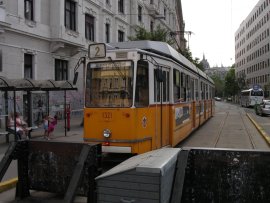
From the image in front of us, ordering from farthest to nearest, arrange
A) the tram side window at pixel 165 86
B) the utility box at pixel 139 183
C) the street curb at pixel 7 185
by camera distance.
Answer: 1. the tram side window at pixel 165 86
2. the street curb at pixel 7 185
3. the utility box at pixel 139 183

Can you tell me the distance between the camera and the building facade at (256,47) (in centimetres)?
8550

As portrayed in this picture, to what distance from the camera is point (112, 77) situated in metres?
10.2

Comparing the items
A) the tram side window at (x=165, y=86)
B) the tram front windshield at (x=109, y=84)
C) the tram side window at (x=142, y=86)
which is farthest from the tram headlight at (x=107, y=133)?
the tram side window at (x=165, y=86)

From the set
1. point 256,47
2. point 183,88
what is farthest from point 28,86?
point 256,47

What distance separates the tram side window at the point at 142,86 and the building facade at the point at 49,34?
13436 millimetres

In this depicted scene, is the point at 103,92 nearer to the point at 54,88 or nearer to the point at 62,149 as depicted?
the point at 62,149

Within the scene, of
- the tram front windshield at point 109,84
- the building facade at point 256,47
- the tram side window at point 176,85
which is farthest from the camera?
the building facade at point 256,47

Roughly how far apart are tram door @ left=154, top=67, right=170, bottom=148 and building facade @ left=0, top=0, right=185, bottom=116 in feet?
41.6

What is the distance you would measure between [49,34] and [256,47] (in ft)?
256

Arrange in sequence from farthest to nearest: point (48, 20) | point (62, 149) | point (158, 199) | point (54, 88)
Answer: point (48, 20), point (54, 88), point (62, 149), point (158, 199)

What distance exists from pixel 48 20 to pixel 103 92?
18.5 m

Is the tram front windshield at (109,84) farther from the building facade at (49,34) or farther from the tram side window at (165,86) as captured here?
the building facade at (49,34)

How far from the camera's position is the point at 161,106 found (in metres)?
11.4

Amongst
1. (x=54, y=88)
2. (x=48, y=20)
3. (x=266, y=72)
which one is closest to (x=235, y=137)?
(x=54, y=88)
